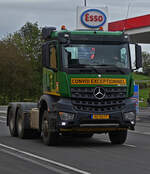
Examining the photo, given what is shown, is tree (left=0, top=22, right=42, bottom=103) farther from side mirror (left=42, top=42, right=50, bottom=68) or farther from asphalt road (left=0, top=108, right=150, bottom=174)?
side mirror (left=42, top=42, right=50, bottom=68)

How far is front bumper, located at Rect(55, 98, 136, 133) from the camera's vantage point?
49.7 ft

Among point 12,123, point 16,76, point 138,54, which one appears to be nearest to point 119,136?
point 138,54

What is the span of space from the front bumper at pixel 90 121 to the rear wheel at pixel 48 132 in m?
0.43

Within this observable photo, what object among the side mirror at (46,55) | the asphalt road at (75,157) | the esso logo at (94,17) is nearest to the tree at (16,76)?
the esso logo at (94,17)

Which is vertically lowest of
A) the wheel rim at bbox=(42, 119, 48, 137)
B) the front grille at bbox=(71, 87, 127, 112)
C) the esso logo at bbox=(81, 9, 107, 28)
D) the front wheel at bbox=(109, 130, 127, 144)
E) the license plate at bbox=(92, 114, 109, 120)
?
the front wheel at bbox=(109, 130, 127, 144)

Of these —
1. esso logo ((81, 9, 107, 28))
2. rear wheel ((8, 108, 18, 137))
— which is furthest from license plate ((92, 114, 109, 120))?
esso logo ((81, 9, 107, 28))

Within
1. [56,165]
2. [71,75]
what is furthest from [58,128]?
[56,165]

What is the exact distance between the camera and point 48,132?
15.9 metres

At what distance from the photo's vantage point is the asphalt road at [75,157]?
10.8 m

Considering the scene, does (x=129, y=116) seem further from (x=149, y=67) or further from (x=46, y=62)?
(x=149, y=67)

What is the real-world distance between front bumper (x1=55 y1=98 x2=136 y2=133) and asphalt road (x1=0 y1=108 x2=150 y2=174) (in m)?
0.56

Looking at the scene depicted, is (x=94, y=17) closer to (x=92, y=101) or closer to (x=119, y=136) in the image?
(x=119, y=136)

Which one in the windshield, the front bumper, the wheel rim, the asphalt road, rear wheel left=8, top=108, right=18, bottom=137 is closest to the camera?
the asphalt road

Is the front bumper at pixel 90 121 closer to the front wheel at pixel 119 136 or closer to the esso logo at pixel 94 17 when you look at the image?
the front wheel at pixel 119 136
